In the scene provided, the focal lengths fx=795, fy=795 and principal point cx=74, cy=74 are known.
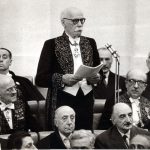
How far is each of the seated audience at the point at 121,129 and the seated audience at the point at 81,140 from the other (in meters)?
0.47

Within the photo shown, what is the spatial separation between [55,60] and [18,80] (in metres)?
1.09

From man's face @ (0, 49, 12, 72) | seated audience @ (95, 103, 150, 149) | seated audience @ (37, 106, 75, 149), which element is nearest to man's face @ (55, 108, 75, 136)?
seated audience @ (37, 106, 75, 149)

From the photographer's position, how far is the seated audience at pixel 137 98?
862 cm

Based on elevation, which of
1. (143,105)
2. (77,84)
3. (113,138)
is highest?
(77,84)

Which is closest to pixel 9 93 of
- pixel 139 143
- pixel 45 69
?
pixel 45 69

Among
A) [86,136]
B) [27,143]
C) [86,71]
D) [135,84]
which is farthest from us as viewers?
[135,84]

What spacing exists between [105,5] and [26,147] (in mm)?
4599

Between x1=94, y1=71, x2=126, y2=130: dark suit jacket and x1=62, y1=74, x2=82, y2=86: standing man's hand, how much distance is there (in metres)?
0.84

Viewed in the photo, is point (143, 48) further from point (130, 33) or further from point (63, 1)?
point (63, 1)

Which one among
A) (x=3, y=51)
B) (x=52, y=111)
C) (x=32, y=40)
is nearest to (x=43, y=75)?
(x=52, y=111)

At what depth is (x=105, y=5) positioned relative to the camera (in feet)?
37.6

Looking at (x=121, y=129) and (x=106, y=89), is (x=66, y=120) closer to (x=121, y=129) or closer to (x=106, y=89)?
(x=121, y=129)

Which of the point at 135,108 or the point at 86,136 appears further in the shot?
the point at 135,108

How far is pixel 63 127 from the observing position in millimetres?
7848
